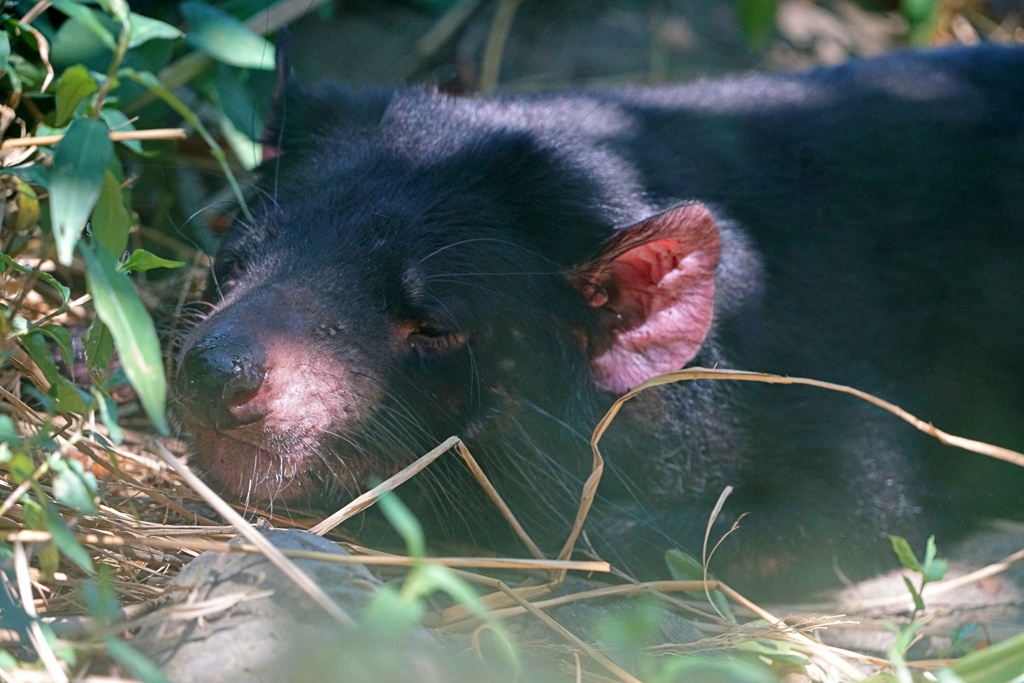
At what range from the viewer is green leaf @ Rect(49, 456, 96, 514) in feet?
6.63

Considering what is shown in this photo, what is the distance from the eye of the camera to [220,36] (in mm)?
3539

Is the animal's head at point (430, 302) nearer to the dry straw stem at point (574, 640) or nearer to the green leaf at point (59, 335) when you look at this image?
the green leaf at point (59, 335)

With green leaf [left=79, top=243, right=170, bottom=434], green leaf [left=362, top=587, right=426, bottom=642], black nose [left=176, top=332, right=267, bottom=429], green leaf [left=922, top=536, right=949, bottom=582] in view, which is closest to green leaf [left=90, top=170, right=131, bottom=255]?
black nose [left=176, top=332, right=267, bottom=429]

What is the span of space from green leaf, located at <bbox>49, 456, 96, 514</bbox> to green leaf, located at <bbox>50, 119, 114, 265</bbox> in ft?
1.28

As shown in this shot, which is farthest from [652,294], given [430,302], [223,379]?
[223,379]

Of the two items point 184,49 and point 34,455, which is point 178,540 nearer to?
point 34,455

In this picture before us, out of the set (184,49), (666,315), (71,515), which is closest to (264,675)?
(71,515)

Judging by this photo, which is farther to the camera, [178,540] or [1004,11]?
[1004,11]

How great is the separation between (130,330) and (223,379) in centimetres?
47

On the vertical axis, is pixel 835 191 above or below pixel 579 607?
above

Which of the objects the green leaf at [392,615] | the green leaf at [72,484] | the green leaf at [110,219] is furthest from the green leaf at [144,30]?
the green leaf at [392,615]

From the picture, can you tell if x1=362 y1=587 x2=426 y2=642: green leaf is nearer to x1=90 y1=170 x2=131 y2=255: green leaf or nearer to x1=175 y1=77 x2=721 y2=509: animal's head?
x1=175 y1=77 x2=721 y2=509: animal's head

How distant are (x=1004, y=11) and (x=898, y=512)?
4.35 m

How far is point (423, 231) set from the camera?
9.02 feet
